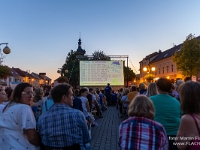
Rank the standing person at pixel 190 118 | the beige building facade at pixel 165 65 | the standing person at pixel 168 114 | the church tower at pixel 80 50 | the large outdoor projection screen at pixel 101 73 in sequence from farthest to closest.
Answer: the church tower at pixel 80 50 < the beige building facade at pixel 165 65 < the large outdoor projection screen at pixel 101 73 < the standing person at pixel 168 114 < the standing person at pixel 190 118

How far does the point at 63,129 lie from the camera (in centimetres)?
288

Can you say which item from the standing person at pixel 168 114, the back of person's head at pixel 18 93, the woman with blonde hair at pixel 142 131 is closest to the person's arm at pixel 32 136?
the back of person's head at pixel 18 93

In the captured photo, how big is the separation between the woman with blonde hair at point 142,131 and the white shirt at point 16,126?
105 cm

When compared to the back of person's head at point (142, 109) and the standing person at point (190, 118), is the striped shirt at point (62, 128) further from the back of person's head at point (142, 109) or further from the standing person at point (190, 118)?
the standing person at point (190, 118)

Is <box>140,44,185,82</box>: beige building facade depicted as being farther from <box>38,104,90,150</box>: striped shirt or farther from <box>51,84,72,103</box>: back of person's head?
<box>38,104,90,150</box>: striped shirt

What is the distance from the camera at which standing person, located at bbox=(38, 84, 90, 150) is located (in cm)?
288

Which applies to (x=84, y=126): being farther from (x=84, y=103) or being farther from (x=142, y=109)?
(x=84, y=103)

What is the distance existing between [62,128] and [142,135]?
91cm

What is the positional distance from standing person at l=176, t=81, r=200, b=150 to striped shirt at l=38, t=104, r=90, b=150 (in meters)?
1.10

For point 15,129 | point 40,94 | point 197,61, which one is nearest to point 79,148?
point 15,129

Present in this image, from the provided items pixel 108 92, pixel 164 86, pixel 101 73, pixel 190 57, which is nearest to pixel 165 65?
pixel 190 57

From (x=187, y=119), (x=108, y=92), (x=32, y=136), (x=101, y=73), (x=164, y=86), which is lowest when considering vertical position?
(x=108, y=92)

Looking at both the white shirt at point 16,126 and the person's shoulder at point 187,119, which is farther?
the white shirt at point 16,126

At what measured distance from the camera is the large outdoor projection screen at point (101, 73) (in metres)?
25.0
